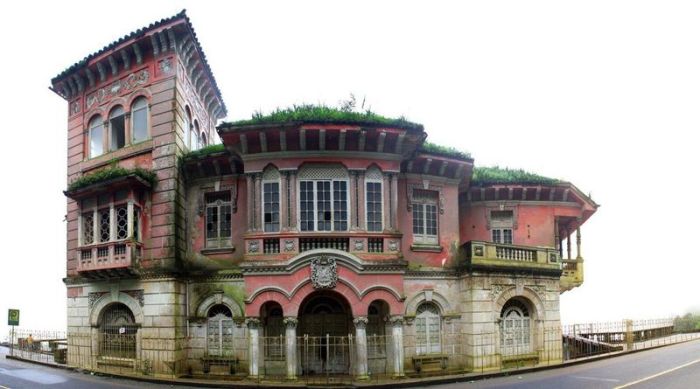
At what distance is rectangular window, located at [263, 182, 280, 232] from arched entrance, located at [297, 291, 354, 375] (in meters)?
2.79

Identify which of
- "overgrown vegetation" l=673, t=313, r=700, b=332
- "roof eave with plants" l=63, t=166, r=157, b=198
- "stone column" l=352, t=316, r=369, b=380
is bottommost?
"overgrown vegetation" l=673, t=313, r=700, b=332

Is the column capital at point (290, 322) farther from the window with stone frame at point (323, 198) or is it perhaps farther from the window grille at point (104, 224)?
the window grille at point (104, 224)

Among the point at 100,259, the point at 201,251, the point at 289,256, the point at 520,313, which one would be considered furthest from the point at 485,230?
the point at 100,259

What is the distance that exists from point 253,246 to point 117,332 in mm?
7244

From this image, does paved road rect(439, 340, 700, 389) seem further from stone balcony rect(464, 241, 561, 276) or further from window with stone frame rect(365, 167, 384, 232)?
window with stone frame rect(365, 167, 384, 232)

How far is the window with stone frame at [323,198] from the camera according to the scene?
20.1 m

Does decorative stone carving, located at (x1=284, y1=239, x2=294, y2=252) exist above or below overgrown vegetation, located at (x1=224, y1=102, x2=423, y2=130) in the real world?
below

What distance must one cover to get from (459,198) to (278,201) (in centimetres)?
903

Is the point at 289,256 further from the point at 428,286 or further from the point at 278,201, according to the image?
the point at 428,286

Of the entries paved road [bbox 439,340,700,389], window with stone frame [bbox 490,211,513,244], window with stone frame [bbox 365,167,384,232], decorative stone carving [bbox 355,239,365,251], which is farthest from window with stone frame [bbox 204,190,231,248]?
window with stone frame [bbox 490,211,513,244]

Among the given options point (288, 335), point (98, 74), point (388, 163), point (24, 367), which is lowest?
point (24, 367)

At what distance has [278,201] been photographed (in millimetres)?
20359

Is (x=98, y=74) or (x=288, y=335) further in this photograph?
(x=98, y=74)

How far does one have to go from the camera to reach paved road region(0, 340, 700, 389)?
18172 millimetres
